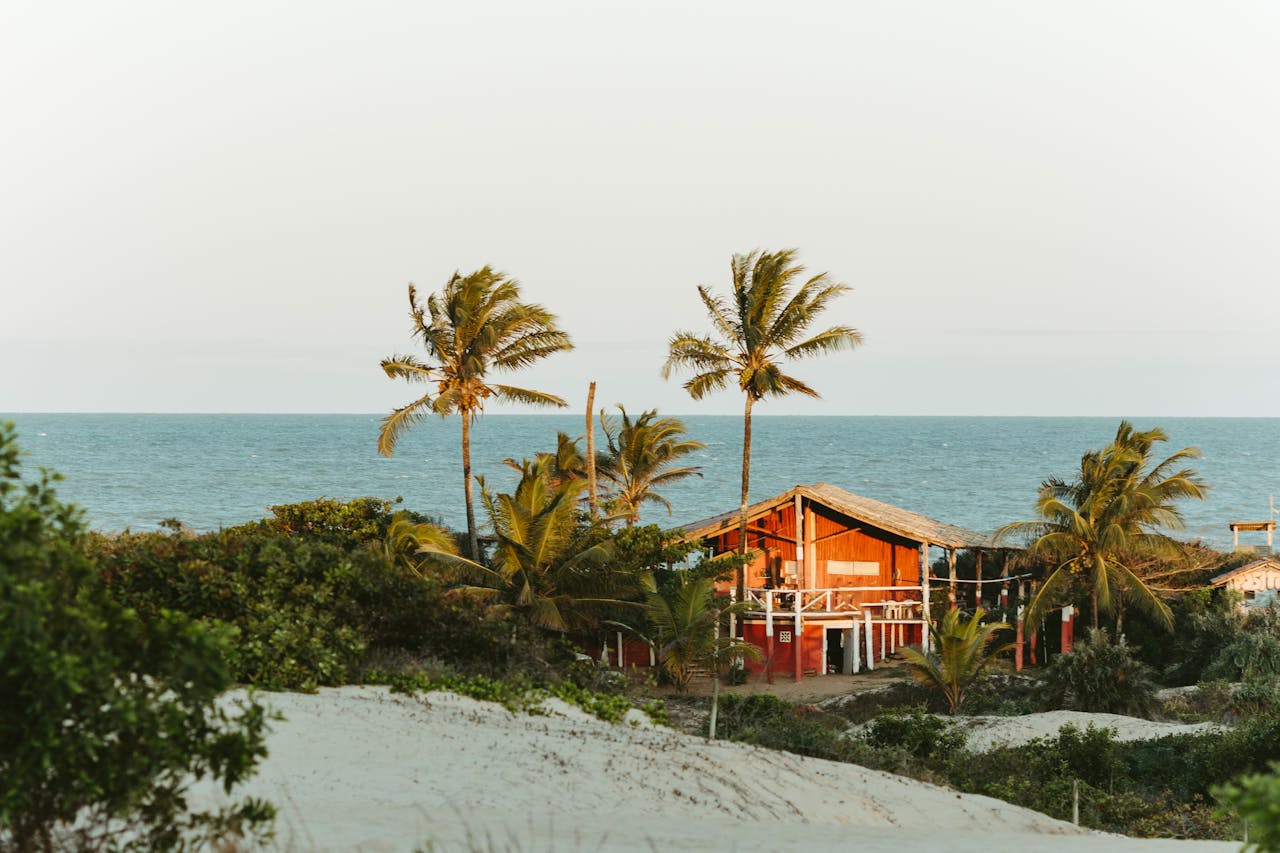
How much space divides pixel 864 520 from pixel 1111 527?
6334 millimetres

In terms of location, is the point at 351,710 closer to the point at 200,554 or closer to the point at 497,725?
the point at 497,725

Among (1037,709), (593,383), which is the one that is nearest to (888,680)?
(1037,709)

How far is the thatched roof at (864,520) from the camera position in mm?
33656

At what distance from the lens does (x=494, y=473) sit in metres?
121

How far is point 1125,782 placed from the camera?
1791 cm

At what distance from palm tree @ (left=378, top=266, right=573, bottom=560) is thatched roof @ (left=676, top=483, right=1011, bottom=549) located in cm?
616

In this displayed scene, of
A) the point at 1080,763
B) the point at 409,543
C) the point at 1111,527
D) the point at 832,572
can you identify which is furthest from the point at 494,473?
the point at 1080,763

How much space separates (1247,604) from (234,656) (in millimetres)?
32022

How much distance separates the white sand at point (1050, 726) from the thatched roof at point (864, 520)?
9596 millimetres

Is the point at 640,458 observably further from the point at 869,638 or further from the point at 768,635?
the point at 869,638

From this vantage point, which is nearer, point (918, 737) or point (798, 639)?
point (918, 737)

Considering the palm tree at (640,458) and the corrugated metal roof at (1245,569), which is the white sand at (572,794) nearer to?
the palm tree at (640,458)

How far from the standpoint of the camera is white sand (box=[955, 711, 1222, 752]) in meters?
21.4

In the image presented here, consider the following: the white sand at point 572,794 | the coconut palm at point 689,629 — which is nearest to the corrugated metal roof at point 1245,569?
the coconut palm at point 689,629
